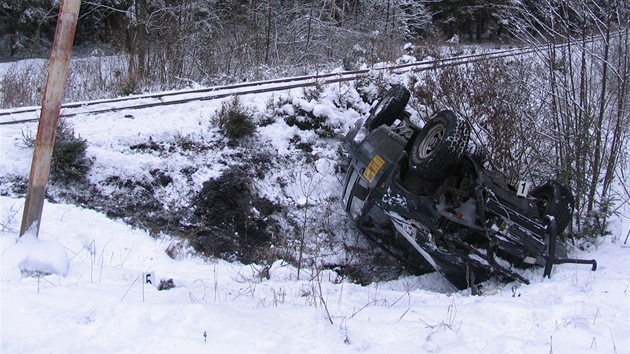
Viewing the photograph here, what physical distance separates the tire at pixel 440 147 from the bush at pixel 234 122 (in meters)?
3.19

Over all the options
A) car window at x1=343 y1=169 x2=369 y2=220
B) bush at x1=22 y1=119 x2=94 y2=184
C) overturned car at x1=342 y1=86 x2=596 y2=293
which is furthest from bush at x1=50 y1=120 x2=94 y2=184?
overturned car at x1=342 y1=86 x2=596 y2=293

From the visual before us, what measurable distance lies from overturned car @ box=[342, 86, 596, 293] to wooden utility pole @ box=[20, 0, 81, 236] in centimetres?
300

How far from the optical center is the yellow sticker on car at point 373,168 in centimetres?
497

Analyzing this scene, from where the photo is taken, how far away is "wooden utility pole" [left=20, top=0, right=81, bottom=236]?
11.6 feet

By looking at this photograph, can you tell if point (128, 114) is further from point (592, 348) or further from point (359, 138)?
point (592, 348)

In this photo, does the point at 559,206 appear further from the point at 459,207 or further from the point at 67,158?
the point at 67,158

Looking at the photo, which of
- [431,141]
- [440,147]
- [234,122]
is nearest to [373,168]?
[431,141]

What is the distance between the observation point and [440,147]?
4.36 meters

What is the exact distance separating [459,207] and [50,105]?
365cm

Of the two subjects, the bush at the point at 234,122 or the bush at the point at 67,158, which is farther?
the bush at the point at 234,122

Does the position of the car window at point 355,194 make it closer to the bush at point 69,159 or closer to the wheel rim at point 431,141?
the wheel rim at point 431,141

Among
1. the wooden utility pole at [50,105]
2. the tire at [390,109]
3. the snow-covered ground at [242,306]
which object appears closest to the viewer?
the snow-covered ground at [242,306]

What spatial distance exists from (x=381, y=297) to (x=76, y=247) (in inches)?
112

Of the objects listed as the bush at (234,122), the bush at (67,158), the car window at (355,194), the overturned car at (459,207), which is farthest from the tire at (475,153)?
the bush at (67,158)
